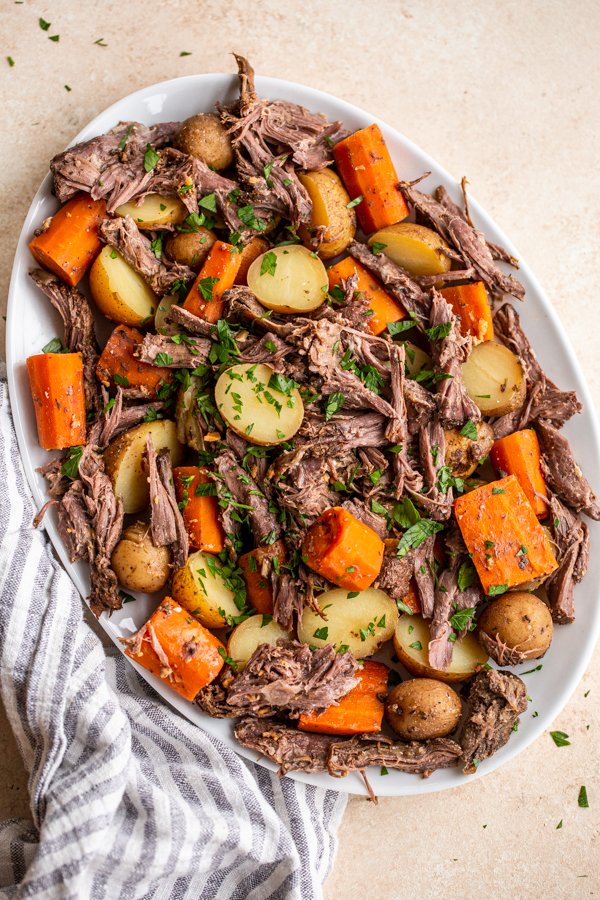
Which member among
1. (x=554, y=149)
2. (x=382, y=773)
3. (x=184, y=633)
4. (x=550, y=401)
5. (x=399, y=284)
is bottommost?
(x=382, y=773)

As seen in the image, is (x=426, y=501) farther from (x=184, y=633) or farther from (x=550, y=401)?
(x=184, y=633)

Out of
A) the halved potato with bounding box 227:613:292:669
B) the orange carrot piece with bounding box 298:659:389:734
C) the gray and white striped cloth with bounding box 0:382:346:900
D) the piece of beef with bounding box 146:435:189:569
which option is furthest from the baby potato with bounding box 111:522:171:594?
the orange carrot piece with bounding box 298:659:389:734

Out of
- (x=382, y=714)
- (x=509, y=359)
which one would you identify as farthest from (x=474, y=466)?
(x=382, y=714)

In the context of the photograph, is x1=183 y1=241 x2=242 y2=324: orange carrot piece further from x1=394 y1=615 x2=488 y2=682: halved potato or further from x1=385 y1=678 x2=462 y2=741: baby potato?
x1=385 y1=678 x2=462 y2=741: baby potato

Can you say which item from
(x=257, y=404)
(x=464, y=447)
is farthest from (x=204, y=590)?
(x=464, y=447)

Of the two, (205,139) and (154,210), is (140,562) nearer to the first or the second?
(154,210)

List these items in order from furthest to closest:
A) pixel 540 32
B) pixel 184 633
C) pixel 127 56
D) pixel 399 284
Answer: pixel 540 32 < pixel 127 56 < pixel 399 284 < pixel 184 633

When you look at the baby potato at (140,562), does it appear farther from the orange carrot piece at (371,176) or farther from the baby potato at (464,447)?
the orange carrot piece at (371,176)

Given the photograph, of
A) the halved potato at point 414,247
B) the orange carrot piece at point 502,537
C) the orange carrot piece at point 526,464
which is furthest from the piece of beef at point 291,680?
the halved potato at point 414,247
